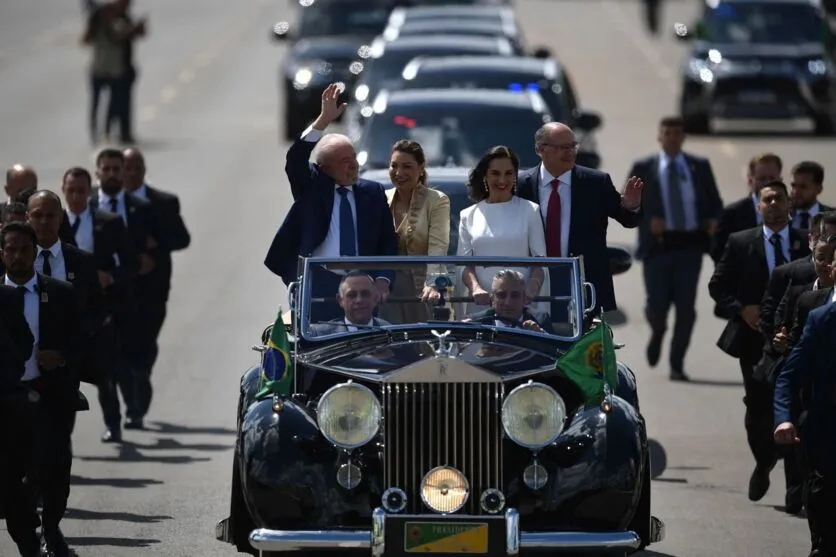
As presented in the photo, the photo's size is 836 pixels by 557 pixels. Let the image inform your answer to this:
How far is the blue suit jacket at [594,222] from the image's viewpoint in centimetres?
1190

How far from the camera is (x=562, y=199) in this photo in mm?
12070

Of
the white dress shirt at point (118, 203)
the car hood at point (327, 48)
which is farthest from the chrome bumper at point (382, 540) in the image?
the car hood at point (327, 48)

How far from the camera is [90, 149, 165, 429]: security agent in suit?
14984 millimetres

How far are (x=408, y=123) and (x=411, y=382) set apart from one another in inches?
344

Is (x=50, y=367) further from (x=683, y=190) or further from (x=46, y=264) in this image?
(x=683, y=190)

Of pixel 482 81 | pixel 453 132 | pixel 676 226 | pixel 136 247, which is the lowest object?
pixel 136 247

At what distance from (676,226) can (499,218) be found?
5.68 meters

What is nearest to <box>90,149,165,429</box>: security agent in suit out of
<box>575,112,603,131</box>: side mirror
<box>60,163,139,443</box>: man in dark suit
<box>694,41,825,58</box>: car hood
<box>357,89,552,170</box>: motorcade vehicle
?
<box>60,163,139,443</box>: man in dark suit

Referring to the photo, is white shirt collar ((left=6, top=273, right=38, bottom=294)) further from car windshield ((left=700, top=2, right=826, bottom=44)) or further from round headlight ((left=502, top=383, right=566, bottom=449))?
car windshield ((left=700, top=2, right=826, bottom=44))

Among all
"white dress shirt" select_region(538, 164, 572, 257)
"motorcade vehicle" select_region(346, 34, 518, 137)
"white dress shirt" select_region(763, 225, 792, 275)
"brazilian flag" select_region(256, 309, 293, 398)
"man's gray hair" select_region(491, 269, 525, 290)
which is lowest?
"brazilian flag" select_region(256, 309, 293, 398)

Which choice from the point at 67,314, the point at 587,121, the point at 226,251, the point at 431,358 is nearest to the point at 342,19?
the point at 226,251

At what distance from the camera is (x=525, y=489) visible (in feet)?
30.7

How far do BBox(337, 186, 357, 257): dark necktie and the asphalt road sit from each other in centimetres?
172

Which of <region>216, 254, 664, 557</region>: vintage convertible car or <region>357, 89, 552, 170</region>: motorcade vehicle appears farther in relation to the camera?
<region>357, 89, 552, 170</region>: motorcade vehicle
